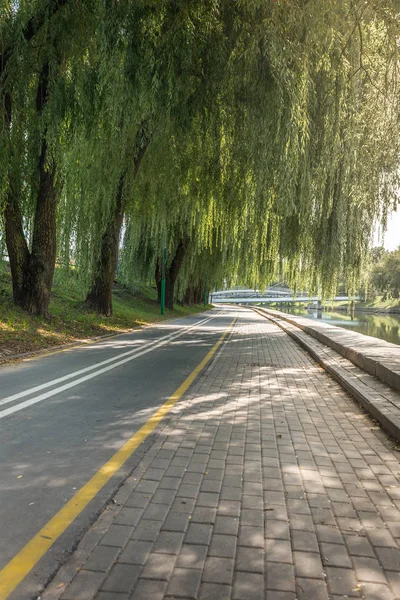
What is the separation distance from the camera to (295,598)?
98.0 inches

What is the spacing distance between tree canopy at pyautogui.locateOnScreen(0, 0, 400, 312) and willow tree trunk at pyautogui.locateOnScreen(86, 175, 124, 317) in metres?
0.08

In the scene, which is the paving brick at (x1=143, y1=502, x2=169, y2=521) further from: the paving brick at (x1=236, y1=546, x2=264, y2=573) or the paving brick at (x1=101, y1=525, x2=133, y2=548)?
the paving brick at (x1=236, y1=546, x2=264, y2=573)

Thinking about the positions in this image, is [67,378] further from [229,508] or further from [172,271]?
[172,271]

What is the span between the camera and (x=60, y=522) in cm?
322

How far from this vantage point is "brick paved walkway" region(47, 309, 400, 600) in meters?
2.60

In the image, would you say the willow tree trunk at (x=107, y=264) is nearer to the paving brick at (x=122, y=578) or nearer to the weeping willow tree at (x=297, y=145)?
the weeping willow tree at (x=297, y=145)

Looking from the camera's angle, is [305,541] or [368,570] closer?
[368,570]

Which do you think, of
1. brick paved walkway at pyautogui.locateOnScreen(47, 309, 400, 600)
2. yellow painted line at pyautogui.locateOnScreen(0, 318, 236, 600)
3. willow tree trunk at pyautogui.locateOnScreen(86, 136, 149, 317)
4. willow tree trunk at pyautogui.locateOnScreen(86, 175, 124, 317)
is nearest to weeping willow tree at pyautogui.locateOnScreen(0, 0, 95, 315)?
willow tree trunk at pyautogui.locateOnScreen(86, 136, 149, 317)

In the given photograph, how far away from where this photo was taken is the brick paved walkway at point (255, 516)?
2.60 metres

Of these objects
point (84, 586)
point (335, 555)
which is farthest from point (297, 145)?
point (84, 586)

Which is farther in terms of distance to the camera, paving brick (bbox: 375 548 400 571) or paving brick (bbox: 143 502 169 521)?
paving brick (bbox: 143 502 169 521)

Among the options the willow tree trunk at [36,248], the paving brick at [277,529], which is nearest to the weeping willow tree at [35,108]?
the willow tree trunk at [36,248]

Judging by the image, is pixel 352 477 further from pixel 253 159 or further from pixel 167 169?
pixel 167 169

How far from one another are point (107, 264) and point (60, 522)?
16206mm
